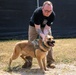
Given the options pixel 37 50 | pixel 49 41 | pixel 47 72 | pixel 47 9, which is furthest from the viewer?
pixel 47 72

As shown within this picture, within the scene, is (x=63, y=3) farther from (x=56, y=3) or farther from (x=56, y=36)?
(x=56, y=36)

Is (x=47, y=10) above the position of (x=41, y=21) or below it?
above

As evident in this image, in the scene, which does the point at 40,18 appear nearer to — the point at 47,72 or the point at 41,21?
the point at 41,21

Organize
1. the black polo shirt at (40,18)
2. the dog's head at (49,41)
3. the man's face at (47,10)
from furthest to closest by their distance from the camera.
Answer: the black polo shirt at (40,18) → the man's face at (47,10) → the dog's head at (49,41)

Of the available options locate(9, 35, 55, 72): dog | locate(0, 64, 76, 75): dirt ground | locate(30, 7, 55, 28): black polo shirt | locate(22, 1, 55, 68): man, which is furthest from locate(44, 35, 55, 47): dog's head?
locate(0, 64, 76, 75): dirt ground

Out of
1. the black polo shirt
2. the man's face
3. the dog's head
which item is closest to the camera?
the dog's head

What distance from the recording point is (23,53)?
23.9 feet

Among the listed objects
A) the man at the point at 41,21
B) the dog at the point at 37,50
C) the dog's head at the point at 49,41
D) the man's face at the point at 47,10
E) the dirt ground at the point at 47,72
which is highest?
the man's face at the point at 47,10

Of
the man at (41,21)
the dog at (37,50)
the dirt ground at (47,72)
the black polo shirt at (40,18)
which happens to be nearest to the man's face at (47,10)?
the man at (41,21)

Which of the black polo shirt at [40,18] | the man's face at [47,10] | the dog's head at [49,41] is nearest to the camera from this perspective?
the dog's head at [49,41]

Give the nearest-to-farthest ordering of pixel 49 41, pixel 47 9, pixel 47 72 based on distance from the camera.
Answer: pixel 49 41 → pixel 47 9 → pixel 47 72

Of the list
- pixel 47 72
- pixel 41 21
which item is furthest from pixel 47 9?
pixel 47 72

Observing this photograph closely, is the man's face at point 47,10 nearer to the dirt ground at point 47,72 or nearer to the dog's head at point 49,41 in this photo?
the dog's head at point 49,41

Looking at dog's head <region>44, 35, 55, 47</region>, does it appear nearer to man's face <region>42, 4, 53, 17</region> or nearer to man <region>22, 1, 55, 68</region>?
man <region>22, 1, 55, 68</region>
